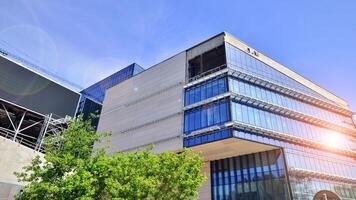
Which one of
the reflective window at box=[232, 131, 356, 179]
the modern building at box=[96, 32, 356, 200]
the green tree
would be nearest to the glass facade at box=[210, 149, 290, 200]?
the modern building at box=[96, 32, 356, 200]

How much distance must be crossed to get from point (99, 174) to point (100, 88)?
85638mm

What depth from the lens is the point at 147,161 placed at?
725 inches

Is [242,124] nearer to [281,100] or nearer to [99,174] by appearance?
[281,100]

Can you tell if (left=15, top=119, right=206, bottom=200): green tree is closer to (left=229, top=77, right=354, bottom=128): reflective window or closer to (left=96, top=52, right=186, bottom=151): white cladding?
(left=96, top=52, right=186, bottom=151): white cladding

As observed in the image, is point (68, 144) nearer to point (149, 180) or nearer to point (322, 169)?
point (149, 180)

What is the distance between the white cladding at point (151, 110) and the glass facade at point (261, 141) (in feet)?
7.72

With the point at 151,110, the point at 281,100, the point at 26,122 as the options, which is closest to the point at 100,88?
the point at 151,110

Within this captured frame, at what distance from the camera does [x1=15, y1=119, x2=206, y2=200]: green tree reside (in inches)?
585

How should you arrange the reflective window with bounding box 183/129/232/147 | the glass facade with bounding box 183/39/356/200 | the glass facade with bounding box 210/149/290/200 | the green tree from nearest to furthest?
the green tree, the reflective window with bounding box 183/129/232/147, the glass facade with bounding box 210/149/290/200, the glass facade with bounding box 183/39/356/200

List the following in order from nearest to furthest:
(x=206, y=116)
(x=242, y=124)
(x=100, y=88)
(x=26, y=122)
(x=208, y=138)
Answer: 1. (x=242, y=124)
2. (x=208, y=138)
3. (x=206, y=116)
4. (x=26, y=122)
5. (x=100, y=88)

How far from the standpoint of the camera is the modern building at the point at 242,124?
107 ft

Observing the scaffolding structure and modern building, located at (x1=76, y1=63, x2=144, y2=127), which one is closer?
the scaffolding structure

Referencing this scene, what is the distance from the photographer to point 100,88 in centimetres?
9806

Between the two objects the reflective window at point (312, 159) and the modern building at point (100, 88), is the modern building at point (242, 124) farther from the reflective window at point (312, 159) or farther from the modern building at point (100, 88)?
the modern building at point (100, 88)
